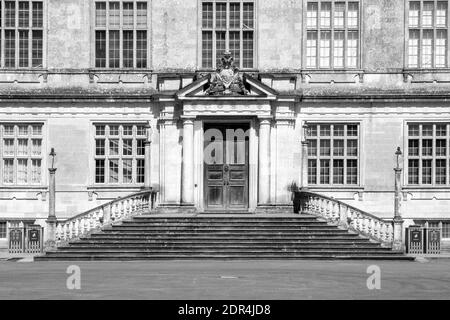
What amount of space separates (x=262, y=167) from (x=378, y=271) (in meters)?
11.3

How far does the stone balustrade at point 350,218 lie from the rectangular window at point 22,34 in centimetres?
1213

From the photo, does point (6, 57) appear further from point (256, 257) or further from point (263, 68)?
point (256, 257)

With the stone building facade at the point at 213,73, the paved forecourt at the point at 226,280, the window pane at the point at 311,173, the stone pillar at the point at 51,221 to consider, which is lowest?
the paved forecourt at the point at 226,280

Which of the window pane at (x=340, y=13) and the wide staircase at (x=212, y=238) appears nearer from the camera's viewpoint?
the wide staircase at (x=212, y=238)

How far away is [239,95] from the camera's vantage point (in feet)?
128

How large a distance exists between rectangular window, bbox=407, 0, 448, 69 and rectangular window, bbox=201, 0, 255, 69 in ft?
20.2

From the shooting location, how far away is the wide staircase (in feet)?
112

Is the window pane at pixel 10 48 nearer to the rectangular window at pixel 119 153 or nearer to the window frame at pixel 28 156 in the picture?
the window frame at pixel 28 156

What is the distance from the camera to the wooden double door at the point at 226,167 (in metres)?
39.9

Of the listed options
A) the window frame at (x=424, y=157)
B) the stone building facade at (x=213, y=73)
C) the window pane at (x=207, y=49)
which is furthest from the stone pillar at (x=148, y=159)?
the window frame at (x=424, y=157)

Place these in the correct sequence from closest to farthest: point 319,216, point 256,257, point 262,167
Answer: point 256,257, point 319,216, point 262,167

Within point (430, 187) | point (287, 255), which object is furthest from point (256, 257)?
point (430, 187)

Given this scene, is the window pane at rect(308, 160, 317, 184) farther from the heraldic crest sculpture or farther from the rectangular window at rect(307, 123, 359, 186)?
the heraldic crest sculpture

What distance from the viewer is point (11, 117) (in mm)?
40375
